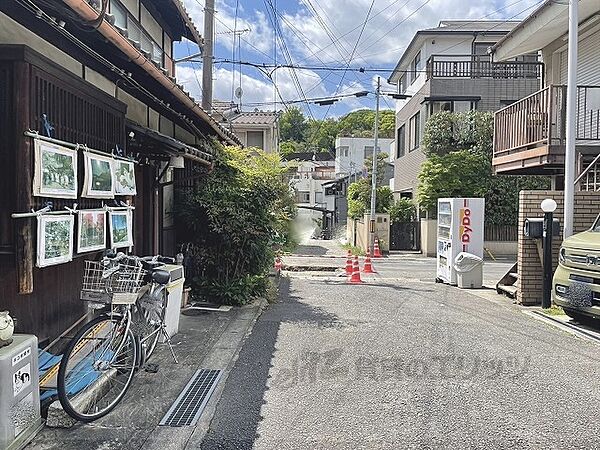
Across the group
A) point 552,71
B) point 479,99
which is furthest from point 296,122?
point 552,71

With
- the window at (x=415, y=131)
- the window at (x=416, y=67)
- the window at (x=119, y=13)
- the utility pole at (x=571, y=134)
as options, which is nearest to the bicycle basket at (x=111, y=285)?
the window at (x=119, y=13)

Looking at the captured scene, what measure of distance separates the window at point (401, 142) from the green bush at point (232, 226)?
2319cm

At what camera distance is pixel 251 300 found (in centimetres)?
986

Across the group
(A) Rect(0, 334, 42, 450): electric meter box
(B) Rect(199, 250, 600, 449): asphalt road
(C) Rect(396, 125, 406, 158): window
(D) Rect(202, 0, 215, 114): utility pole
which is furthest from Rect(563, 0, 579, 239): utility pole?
(C) Rect(396, 125, 406, 158): window

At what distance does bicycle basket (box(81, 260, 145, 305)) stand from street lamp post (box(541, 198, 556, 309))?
7479mm

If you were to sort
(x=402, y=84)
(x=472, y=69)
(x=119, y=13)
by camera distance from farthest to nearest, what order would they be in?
(x=402, y=84) → (x=472, y=69) → (x=119, y=13)

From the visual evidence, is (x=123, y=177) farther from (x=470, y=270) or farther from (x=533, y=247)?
(x=470, y=270)

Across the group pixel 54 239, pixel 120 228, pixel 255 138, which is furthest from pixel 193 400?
pixel 255 138

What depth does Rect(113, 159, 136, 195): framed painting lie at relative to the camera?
6.09 meters

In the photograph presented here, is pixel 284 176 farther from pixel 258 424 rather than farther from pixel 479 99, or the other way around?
pixel 479 99

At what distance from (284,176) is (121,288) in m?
6.67

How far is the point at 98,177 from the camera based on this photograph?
18.3 feet

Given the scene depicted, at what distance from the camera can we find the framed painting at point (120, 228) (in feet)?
19.7

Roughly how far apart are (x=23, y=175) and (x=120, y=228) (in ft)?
6.95
